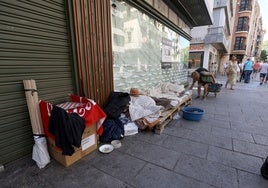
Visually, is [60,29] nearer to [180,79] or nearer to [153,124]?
[153,124]

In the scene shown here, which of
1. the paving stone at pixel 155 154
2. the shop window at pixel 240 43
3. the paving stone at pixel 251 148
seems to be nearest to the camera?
the paving stone at pixel 155 154

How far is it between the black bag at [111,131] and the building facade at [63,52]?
0.57 m

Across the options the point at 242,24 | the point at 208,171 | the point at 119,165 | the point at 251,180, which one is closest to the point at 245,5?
the point at 242,24

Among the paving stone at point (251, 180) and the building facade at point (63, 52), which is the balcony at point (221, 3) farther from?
the paving stone at point (251, 180)

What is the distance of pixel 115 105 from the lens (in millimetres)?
2729

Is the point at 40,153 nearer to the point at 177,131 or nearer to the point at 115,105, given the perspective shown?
the point at 115,105

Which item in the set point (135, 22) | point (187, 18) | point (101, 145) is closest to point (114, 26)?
point (135, 22)

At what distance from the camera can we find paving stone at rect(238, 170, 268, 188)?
5.34ft

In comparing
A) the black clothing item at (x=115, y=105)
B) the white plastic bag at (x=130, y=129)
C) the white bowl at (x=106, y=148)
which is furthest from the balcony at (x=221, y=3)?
the white bowl at (x=106, y=148)

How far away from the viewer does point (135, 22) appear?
3812mm

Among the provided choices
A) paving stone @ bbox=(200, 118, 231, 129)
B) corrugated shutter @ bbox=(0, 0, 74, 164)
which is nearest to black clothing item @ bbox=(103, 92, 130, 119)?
corrugated shutter @ bbox=(0, 0, 74, 164)

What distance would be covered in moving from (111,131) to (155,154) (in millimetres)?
838

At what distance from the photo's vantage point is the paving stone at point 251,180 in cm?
163

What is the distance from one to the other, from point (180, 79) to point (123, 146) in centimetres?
647
